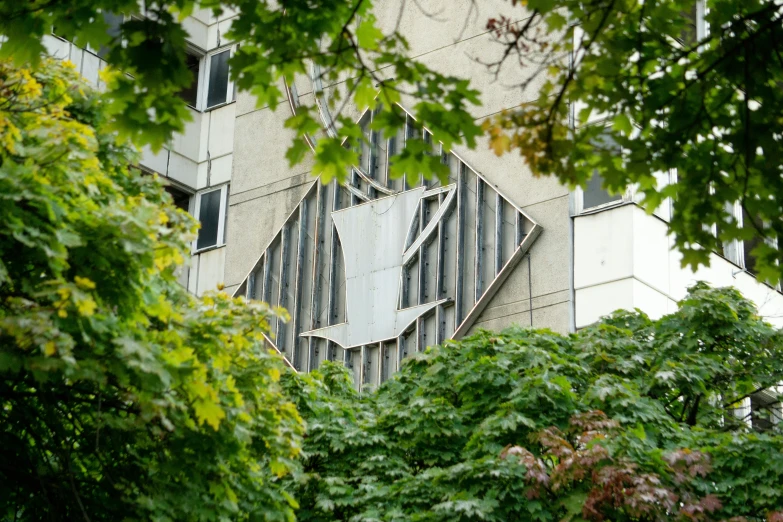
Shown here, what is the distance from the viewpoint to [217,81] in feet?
106

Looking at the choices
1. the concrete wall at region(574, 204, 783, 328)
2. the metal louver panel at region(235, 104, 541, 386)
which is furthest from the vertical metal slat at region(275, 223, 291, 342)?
the concrete wall at region(574, 204, 783, 328)

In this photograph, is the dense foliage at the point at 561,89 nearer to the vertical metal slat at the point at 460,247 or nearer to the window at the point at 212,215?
the vertical metal slat at the point at 460,247

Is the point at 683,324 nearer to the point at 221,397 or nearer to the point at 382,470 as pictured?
the point at 382,470

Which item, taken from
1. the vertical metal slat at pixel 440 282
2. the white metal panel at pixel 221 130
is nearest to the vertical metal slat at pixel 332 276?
the vertical metal slat at pixel 440 282

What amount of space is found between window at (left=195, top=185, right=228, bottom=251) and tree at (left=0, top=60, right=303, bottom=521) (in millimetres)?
16926

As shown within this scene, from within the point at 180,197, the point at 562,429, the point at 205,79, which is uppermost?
the point at 205,79

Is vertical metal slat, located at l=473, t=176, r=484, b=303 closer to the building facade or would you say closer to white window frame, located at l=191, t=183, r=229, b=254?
the building facade

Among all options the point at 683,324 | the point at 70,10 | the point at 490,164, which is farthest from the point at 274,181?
the point at 70,10

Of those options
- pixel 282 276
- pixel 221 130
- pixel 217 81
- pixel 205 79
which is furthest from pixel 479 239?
pixel 205 79

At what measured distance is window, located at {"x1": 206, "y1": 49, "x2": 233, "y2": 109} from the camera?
105 ft

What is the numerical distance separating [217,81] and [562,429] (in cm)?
1907

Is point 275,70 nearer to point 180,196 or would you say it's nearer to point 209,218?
point 209,218

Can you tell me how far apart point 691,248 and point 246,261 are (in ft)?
69.8

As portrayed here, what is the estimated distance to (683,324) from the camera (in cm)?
1800
